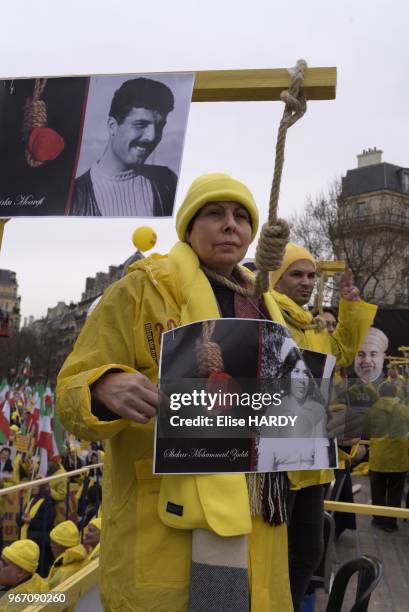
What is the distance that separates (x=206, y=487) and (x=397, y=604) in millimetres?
3120

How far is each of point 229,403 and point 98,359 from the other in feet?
1.49

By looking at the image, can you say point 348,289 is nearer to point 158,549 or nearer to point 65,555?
point 158,549

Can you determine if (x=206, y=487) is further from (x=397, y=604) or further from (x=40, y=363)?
(x=40, y=363)

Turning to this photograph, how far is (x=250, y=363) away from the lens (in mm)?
1492

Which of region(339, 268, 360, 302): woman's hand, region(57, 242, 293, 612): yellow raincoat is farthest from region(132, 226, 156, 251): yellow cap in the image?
region(57, 242, 293, 612): yellow raincoat

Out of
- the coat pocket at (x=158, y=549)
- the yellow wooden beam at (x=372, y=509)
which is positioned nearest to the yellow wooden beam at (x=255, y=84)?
the coat pocket at (x=158, y=549)

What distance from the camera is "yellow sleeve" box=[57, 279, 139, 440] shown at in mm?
1534

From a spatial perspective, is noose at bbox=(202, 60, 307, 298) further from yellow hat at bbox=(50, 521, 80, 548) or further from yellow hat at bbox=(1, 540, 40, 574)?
yellow hat at bbox=(50, 521, 80, 548)

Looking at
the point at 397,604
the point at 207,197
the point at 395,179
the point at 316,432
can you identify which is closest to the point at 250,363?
the point at 316,432

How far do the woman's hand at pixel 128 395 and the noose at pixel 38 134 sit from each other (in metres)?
1.16

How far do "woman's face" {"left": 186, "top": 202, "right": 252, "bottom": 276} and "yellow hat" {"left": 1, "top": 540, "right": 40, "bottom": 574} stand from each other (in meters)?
3.58

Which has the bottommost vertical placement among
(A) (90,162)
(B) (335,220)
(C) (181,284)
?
(C) (181,284)

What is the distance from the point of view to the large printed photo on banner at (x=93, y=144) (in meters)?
2.27

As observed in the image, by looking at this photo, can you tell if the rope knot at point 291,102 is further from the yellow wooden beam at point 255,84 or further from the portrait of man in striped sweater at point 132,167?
the portrait of man in striped sweater at point 132,167
